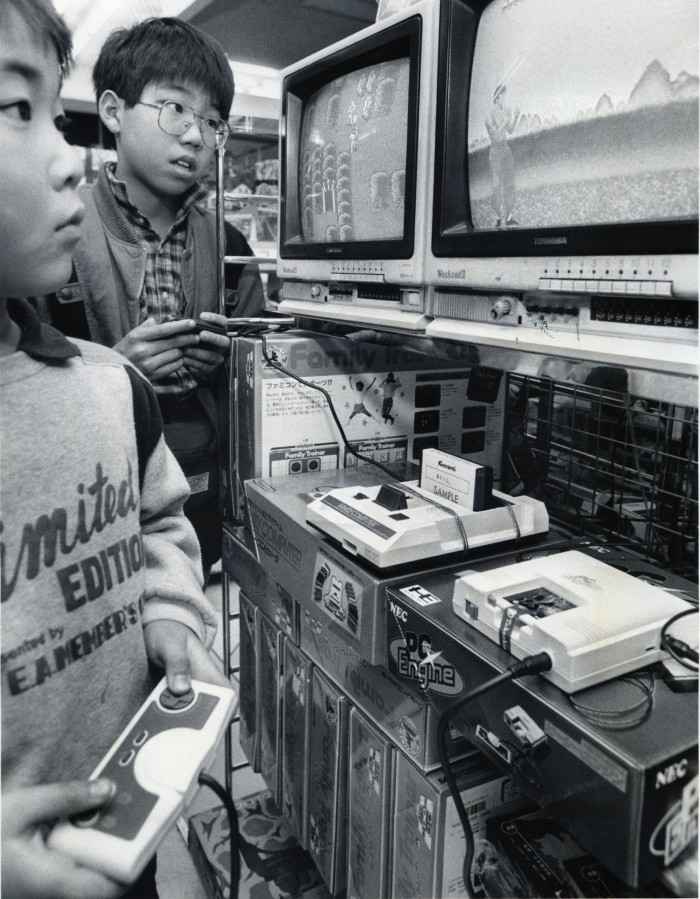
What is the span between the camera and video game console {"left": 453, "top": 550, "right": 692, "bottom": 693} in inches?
27.5

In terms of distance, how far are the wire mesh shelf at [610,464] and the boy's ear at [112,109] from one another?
3.08 ft

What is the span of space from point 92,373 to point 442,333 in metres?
0.49

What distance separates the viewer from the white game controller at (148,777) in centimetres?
60

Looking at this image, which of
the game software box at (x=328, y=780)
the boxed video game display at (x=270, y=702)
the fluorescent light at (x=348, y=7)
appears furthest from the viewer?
the fluorescent light at (x=348, y=7)

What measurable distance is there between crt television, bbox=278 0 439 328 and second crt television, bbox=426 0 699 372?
0.05 m

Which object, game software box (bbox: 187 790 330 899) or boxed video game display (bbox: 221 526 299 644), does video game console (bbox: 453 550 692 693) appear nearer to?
boxed video game display (bbox: 221 526 299 644)

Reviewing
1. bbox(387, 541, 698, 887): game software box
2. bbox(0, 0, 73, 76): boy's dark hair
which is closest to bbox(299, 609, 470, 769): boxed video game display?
bbox(387, 541, 698, 887): game software box

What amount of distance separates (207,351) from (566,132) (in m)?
0.80

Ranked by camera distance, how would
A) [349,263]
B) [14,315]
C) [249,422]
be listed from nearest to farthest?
[14,315]
[349,263]
[249,422]

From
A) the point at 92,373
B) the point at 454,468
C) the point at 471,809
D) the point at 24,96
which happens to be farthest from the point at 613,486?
the point at 24,96

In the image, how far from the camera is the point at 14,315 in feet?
2.51

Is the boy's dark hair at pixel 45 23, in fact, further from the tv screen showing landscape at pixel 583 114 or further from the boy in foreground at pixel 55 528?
the tv screen showing landscape at pixel 583 114

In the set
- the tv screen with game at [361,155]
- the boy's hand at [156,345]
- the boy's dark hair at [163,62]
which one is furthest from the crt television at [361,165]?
the boy's hand at [156,345]

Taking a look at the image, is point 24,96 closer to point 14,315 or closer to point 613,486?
point 14,315
